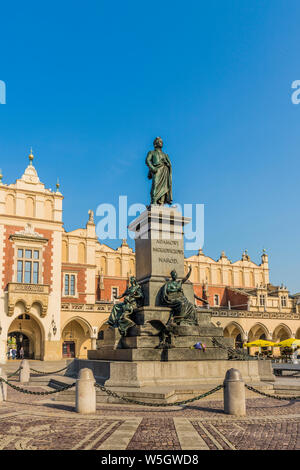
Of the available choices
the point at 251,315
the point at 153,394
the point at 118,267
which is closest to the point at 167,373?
the point at 153,394

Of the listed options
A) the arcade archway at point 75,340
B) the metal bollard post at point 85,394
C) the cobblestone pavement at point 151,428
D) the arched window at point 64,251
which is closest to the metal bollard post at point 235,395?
the cobblestone pavement at point 151,428

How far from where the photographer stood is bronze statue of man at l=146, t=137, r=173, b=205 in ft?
46.9

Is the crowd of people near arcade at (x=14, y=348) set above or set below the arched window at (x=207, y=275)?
below

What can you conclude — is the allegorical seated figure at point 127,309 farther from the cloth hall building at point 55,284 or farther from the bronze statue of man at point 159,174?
the cloth hall building at point 55,284

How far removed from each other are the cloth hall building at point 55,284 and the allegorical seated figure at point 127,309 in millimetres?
22406

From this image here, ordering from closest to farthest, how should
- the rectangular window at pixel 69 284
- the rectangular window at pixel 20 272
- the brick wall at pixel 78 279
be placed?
the rectangular window at pixel 20 272
the brick wall at pixel 78 279
the rectangular window at pixel 69 284

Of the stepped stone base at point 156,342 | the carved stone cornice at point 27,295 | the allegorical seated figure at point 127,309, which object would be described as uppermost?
the carved stone cornice at point 27,295

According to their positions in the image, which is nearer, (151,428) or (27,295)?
(151,428)

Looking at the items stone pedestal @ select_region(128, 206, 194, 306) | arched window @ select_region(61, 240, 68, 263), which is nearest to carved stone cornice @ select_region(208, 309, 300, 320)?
arched window @ select_region(61, 240, 68, 263)

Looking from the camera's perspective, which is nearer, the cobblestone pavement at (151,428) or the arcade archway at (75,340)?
the cobblestone pavement at (151,428)

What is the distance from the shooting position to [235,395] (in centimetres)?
775

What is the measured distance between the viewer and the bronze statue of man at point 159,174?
14.3 meters

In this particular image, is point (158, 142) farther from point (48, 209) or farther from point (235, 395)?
point (48, 209)

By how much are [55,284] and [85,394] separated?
93.1ft
